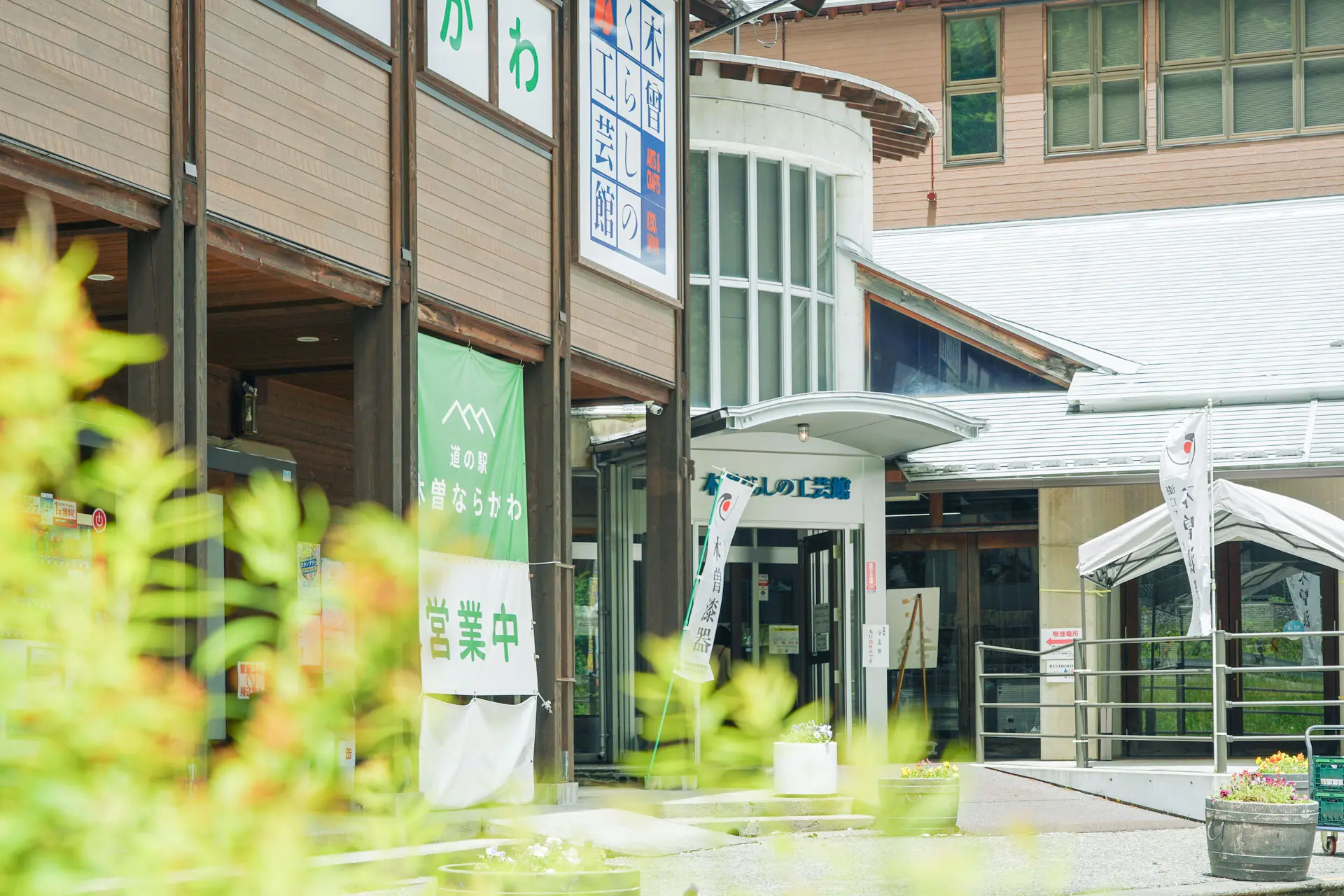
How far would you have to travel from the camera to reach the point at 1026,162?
25891 mm

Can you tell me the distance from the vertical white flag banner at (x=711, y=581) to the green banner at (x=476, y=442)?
2546mm

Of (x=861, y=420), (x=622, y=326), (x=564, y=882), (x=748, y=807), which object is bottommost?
(x=748, y=807)

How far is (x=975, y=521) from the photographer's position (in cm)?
2005

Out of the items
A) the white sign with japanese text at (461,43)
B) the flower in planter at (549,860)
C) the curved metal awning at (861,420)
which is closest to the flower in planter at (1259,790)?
the flower in planter at (549,860)

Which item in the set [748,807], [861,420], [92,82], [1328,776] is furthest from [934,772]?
[92,82]

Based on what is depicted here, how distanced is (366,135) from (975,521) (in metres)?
11.0

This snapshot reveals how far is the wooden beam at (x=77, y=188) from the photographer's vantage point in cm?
812

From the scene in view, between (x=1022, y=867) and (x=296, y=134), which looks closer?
(x=296, y=134)

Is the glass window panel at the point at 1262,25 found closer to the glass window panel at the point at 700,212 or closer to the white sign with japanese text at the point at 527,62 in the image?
the glass window panel at the point at 700,212

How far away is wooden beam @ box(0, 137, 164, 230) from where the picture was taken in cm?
812

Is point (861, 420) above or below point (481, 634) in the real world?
above

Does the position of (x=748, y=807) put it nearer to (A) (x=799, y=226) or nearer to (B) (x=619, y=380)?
(B) (x=619, y=380)

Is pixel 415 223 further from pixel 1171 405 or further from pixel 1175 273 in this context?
pixel 1175 273

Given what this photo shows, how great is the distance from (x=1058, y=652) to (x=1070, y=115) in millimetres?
10436
